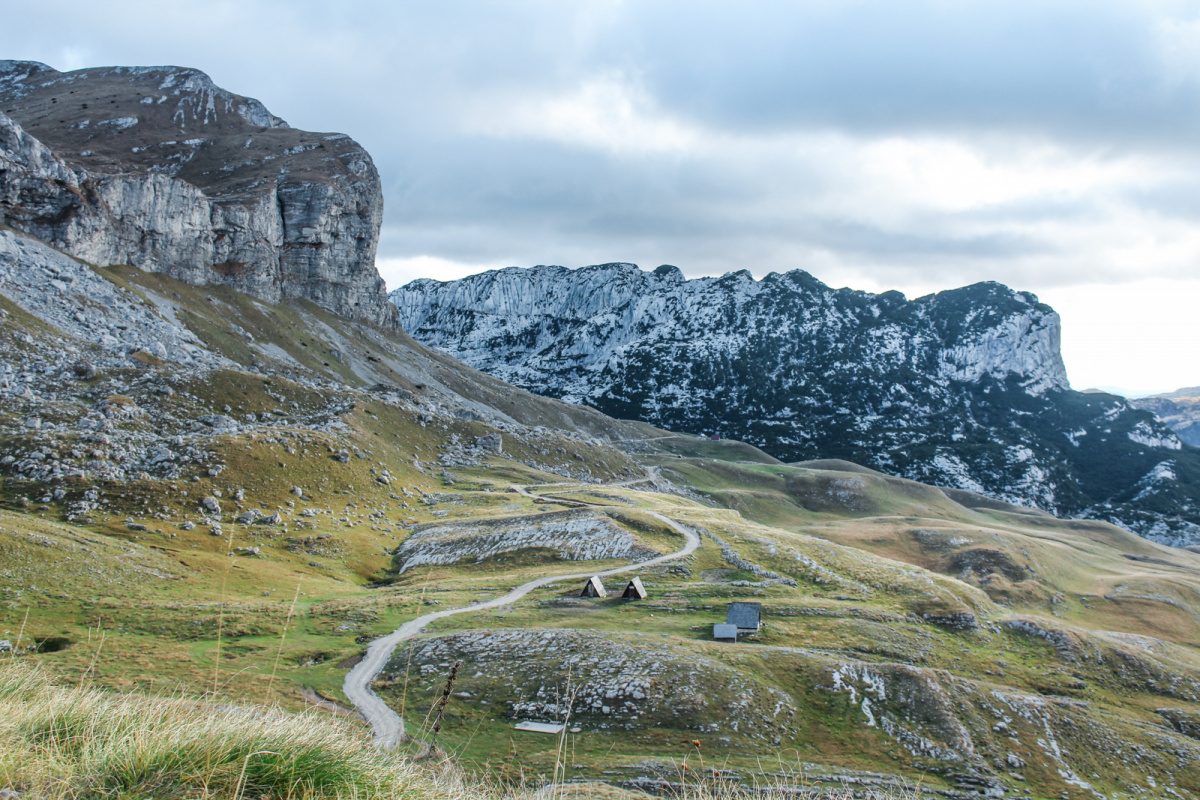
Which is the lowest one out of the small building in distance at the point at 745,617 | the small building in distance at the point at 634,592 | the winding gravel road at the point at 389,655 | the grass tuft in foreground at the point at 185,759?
the winding gravel road at the point at 389,655

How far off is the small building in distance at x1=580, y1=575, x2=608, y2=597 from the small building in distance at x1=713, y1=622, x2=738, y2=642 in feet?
36.3

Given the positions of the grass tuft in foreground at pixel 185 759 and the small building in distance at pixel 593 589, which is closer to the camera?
the grass tuft in foreground at pixel 185 759

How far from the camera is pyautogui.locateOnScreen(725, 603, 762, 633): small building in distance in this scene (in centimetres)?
5531

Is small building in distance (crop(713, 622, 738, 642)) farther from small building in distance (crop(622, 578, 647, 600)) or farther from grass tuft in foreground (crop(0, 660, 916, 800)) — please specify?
grass tuft in foreground (crop(0, 660, 916, 800))

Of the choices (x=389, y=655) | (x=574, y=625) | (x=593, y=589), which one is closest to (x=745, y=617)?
(x=593, y=589)

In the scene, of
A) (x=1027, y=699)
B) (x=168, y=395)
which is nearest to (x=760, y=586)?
(x=1027, y=699)

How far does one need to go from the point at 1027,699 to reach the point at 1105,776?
20.7ft

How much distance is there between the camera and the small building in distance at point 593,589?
201ft

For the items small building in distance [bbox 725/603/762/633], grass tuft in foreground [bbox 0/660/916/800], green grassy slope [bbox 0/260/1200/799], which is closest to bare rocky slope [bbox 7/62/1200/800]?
grass tuft in foreground [bbox 0/660/916/800]

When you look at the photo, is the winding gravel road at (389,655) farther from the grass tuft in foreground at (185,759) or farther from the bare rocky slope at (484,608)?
the grass tuft in foreground at (185,759)

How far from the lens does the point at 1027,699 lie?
49062 mm

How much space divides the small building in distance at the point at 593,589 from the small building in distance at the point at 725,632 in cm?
1107

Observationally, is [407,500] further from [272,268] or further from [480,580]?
[272,268]

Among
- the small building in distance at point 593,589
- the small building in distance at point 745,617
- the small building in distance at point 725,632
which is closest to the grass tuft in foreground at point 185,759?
the small building in distance at point 725,632
